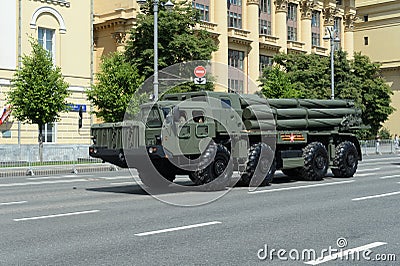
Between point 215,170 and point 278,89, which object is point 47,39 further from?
point 215,170

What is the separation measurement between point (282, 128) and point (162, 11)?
2833 cm

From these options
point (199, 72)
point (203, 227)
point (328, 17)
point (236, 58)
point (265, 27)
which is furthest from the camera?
point (328, 17)

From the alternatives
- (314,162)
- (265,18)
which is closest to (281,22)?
(265,18)

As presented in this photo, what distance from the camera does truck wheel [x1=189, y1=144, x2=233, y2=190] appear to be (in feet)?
52.7

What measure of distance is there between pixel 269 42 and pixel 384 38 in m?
25.2

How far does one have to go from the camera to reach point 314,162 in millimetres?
19734

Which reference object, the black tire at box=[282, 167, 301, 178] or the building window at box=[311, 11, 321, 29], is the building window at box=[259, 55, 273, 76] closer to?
the building window at box=[311, 11, 321, 29]

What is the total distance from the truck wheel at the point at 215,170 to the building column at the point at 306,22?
2256 inches

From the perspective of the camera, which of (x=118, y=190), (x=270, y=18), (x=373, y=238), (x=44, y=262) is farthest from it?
(x=270, y=18)

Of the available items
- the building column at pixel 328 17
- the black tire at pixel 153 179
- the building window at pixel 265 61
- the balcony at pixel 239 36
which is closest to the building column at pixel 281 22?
the building window at pixel 265 61

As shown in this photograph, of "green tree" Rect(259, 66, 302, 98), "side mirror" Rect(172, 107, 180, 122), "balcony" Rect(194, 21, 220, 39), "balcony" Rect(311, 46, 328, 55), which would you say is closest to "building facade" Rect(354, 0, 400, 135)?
"balcony" Rect(311, 46, 328, 55)

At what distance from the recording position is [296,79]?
61156 millimetres

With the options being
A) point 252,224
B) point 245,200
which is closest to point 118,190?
point 245,200

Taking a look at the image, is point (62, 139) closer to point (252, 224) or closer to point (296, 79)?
point (296, 79)
